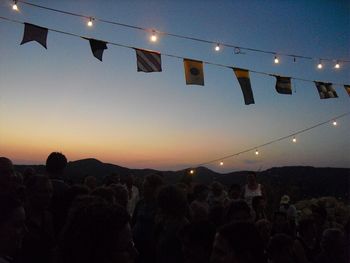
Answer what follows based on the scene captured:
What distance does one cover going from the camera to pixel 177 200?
3523 mm

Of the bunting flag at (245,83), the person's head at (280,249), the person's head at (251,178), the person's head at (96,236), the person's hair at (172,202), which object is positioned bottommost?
the person's head at (280,249)

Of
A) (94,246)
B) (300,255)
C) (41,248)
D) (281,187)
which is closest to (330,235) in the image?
(300,255)

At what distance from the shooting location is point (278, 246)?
3467 mm

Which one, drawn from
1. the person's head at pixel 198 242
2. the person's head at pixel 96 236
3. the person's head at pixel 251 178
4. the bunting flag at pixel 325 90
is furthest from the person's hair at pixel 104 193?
the bunting flag at pixel 325 90

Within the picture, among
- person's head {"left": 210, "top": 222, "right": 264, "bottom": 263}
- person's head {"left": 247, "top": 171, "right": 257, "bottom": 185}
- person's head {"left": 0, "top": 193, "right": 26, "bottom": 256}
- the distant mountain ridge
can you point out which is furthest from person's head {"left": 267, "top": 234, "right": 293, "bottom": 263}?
the distant mountain ridge

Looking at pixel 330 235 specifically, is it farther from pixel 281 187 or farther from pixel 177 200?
pixel 281 187

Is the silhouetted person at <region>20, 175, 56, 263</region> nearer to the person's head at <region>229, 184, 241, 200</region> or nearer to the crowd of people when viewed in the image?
the crowd of people

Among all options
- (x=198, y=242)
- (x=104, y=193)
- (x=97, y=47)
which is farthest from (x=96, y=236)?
(x=97, y=47)

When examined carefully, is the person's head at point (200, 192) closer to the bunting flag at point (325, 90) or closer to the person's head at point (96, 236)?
the person's head at point (96, 236)

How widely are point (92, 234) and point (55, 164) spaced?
115 inches

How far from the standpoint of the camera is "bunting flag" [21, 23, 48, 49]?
19.1ft

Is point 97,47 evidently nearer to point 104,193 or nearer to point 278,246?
point 104,193

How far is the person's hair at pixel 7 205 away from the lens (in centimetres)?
204

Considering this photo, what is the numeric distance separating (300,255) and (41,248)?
2709mm
